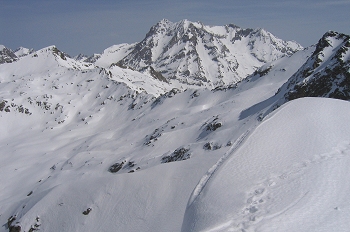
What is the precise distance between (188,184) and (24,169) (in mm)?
45593

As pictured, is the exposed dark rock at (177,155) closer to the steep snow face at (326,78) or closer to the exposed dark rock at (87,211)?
the exposed dark rock at (87,211)

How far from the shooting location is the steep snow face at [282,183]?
265 inches

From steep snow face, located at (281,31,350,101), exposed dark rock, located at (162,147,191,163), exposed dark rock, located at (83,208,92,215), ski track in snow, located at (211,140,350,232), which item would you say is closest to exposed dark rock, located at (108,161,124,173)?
exposed dark rock, located at (162,147,191,163)

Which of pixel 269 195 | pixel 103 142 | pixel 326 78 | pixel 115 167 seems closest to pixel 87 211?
pixel 115 167

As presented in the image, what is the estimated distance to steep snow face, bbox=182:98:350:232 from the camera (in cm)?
672

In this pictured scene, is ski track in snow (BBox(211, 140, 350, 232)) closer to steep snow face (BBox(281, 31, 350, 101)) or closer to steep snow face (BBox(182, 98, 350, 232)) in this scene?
steep snow face (BBox(182, 98, 350, 232))

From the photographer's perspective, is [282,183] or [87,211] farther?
[87,211]

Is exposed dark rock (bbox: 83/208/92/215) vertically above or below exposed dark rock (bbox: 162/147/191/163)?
above

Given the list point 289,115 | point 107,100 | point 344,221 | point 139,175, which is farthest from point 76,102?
point 344,221

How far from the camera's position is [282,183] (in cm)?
823

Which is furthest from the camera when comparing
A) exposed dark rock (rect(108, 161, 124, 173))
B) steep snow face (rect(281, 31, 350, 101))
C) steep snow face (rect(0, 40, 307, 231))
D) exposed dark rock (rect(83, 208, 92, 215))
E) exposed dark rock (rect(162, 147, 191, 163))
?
exposed dark rock (rect(108, 161, 124, 173))

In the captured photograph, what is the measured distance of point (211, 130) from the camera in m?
36.6

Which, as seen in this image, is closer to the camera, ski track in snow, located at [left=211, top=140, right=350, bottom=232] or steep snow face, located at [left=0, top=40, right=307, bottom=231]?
ski track in snow, located at [left=211, top=140, right=350, bottom=232]

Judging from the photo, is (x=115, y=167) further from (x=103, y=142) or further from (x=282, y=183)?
(x=282, y=183)
